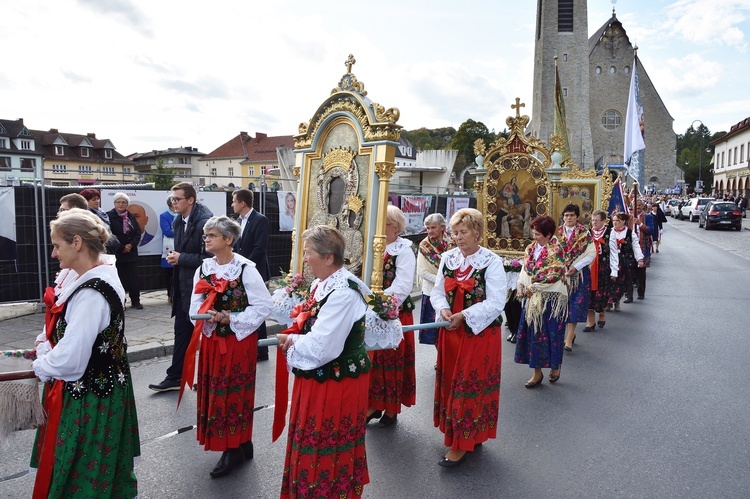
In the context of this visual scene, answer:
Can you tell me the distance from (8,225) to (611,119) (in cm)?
5998

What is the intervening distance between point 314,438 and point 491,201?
24.9 ft

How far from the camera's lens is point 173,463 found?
4082 millimetres

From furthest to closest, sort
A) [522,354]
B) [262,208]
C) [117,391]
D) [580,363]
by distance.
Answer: [262,208]
[580,363]
[522,354]
[117,391]

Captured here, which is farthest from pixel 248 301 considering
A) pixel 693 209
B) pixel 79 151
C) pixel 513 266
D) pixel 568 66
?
pixel 79 151

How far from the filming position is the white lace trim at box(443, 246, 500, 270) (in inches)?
165

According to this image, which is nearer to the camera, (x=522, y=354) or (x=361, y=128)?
(x=361, y=128)

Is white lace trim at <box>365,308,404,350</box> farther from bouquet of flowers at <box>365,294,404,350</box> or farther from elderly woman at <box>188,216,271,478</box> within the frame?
elderly woman at <box>188,216,271,478</box>

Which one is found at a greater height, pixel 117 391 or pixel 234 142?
pixel 234 142

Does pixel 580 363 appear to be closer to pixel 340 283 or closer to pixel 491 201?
pixel 491 201

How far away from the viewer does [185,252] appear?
204 inches

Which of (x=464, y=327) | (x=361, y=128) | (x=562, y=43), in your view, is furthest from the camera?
(x=562, y=43)

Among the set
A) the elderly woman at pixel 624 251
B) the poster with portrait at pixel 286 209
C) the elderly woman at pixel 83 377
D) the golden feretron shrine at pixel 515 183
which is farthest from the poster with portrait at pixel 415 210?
the elderly woman at pixel 83 377

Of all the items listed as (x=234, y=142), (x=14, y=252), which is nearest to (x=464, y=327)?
(x=14, y=252)

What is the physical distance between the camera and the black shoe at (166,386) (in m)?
5.51
